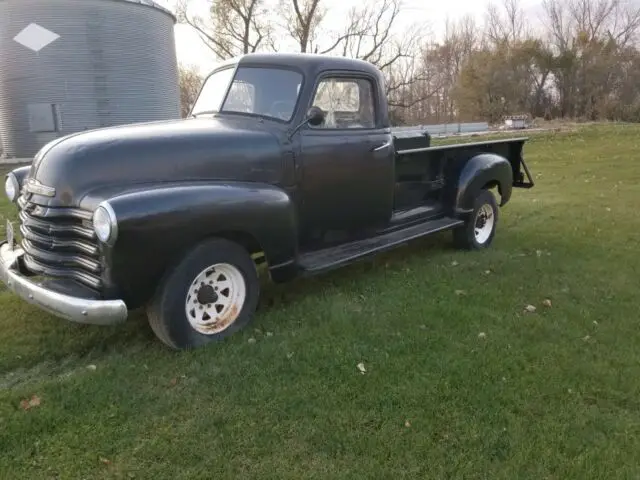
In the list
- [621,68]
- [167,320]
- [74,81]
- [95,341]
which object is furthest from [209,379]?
[621,68]

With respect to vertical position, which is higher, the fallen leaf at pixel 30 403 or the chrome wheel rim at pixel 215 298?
the chrome wheel rim at pixel 215 298

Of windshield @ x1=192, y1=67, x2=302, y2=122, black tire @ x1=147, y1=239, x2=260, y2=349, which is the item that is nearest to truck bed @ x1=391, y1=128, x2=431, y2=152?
windshield @ x1=192, y1=67, x2=302, y2=122

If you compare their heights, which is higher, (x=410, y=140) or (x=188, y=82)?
(x=188, y=82)

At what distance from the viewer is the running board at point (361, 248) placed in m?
4.67

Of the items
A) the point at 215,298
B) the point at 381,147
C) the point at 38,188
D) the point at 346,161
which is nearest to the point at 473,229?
the point at 381,147

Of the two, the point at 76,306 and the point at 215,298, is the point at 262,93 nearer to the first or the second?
the point at 215,298

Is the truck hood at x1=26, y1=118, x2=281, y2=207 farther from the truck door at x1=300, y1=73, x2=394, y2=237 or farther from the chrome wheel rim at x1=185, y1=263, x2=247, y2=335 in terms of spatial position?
the chrome wheel rim at x1=185, y1=263, x2=247, y2=335

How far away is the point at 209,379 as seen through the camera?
3.51m

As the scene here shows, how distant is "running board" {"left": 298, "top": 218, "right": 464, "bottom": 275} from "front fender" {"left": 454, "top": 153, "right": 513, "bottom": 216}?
24 centimetres

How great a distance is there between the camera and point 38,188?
375 cm

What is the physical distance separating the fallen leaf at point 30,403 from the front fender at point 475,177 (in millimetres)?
4552

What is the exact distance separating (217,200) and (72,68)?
18.6 meters

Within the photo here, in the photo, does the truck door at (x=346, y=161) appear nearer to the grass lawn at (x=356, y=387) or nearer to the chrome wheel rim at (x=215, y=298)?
the grass lawn at (x=356, y=387)

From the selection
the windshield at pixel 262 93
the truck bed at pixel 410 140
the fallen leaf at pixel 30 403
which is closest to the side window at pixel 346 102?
the windshield at pixel 262 93
